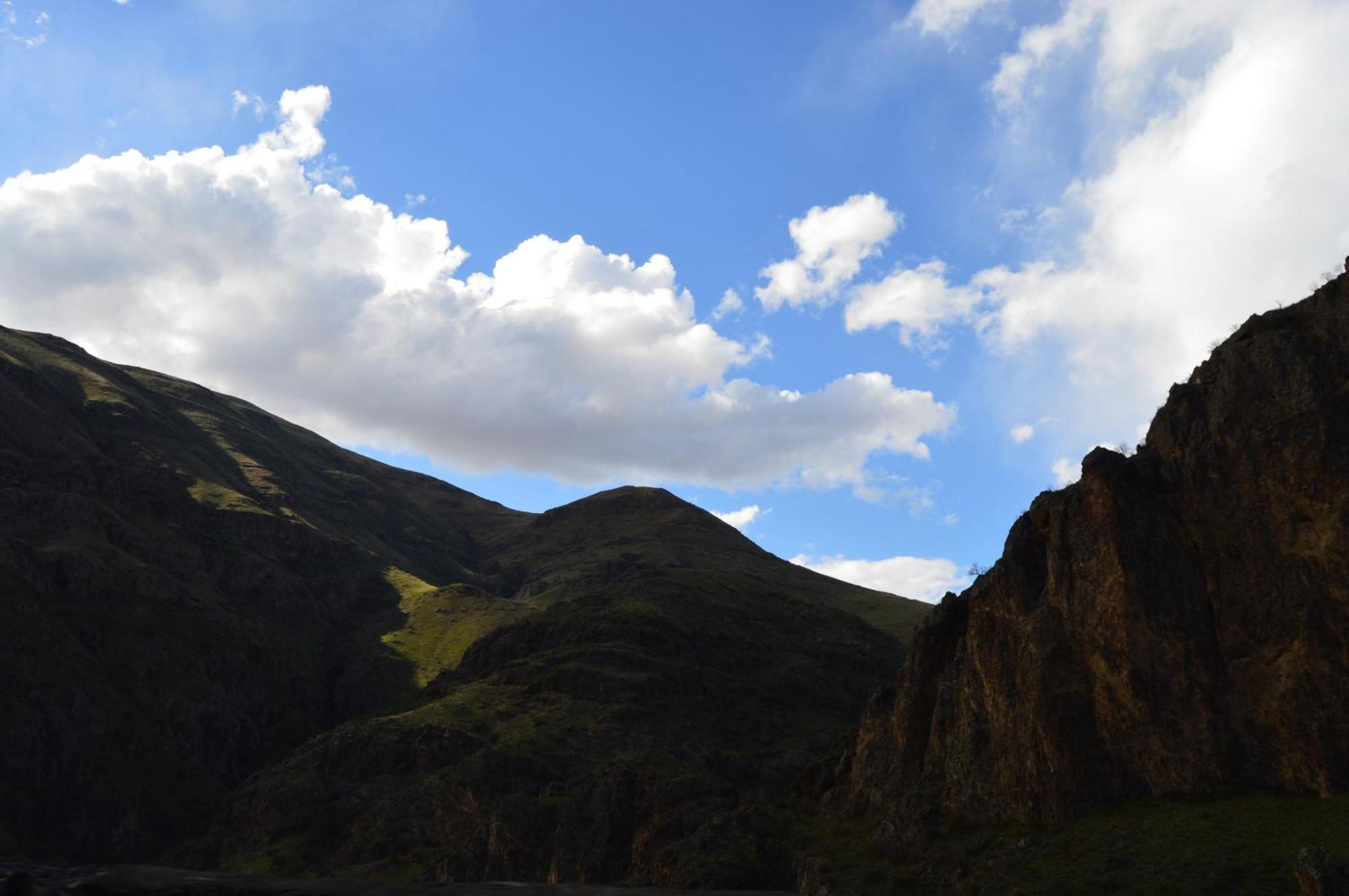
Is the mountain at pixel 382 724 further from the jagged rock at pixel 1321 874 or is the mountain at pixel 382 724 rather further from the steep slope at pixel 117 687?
the jagged rock at pixel 1321 874

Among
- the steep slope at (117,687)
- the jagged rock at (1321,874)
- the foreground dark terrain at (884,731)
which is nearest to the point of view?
the jagged rock at (1321,874)

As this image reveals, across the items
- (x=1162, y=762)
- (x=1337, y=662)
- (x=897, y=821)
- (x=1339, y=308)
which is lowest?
(x=897, y=821)

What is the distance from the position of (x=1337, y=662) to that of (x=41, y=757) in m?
167

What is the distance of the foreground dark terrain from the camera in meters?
57.2

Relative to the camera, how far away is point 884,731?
85375 mm

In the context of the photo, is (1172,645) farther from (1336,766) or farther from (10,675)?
(10,675)

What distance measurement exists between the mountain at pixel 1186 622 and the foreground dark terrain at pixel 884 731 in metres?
0.20

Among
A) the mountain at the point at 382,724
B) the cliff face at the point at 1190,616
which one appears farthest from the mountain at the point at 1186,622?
the mountain at the point at 382,724

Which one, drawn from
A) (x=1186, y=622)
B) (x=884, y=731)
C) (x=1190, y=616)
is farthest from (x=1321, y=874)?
(x=884, y=731)

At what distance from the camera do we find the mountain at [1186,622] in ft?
188

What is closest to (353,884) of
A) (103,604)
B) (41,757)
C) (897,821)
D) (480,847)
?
(897,821)

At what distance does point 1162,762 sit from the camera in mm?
60500

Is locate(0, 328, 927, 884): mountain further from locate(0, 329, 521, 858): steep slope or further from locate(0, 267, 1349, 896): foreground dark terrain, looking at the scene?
locate(0, 267, 1349, 896): foreground dark terrain

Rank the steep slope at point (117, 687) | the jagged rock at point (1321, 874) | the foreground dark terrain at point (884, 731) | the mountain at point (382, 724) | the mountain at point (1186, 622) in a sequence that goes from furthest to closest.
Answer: the steep slope at point (117, 687)
the mountain at point (382, 724)
the mountain at point (1186, 622)
the foreground dark terrain at point (884, 731)
the jagged rock at point (1321, 874)
